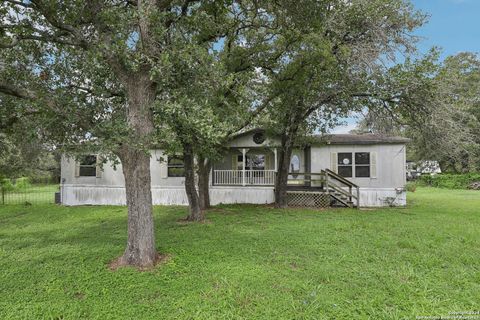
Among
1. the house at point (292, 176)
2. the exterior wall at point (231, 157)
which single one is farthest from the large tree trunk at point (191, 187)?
the exterior wall at point (231, 157)

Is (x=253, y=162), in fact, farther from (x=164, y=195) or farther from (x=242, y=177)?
(x=164, y=195)

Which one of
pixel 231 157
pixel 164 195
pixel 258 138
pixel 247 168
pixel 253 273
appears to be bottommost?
pixel 253 273

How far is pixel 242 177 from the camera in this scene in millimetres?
14609

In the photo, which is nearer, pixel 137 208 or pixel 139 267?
pixel 139 267

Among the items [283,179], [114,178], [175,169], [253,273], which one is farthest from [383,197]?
[114,178]

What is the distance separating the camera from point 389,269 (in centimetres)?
499

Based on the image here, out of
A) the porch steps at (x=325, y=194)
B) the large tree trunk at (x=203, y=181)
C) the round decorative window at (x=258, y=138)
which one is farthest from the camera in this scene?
the round decorative window at (x=258, y=138)

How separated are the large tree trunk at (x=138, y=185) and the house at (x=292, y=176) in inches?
313

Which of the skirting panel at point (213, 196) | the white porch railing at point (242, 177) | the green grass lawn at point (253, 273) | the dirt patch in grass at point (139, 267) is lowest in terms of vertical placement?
the green grass lawn at point (253, 273)

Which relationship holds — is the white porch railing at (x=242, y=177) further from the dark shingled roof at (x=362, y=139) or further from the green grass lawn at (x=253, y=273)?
the green grass lawn at (x=253, y=273)

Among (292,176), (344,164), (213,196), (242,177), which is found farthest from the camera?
(292,176)

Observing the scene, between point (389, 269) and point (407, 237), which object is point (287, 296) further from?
point (407, 237)

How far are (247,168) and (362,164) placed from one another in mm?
5680

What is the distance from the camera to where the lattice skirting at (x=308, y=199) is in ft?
43.8
